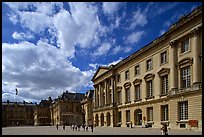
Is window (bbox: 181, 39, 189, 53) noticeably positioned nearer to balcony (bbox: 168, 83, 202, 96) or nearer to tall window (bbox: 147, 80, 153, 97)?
balcony (bbox: 168, 83, 202, 96)

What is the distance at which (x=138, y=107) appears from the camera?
52.3m

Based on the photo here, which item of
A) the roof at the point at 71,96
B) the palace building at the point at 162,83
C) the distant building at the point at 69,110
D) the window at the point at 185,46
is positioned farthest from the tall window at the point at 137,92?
the roof at the point at 71,96

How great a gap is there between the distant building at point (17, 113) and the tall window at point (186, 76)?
121m

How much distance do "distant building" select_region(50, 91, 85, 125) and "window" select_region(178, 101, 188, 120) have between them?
78.0m

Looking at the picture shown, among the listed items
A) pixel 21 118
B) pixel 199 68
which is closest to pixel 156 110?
pixel 199 68

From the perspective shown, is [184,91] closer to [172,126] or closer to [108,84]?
[172,126]

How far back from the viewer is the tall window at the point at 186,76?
37.1 metres

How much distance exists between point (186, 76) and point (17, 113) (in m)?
128

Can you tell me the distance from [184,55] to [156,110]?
1195 cm

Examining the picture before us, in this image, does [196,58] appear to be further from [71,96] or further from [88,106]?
[71,96]

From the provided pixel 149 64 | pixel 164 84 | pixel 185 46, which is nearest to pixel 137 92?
pixel 149 64

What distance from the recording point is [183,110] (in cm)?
3741

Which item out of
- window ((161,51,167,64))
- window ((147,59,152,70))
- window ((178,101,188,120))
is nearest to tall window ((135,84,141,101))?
window ((147,59,152,70))

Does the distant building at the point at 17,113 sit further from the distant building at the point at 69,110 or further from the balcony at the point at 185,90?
the balcony at the point at 185,90
